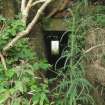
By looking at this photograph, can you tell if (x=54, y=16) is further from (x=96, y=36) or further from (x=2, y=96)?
(x=2, y=96)

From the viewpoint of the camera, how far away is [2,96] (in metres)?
2.61

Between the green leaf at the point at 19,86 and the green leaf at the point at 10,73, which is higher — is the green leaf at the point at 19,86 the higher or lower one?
the lower one

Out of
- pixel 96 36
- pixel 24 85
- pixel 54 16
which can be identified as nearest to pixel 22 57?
pixel 24 85

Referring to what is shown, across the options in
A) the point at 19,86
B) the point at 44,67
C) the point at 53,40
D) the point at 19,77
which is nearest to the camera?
the point at 19,86

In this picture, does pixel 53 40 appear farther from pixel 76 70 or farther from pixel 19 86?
pixel 19 86

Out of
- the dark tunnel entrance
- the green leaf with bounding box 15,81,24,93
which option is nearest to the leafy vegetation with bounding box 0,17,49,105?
the green leaf with bounding box 15,81,24,93

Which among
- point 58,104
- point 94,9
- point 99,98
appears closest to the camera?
point 58,104

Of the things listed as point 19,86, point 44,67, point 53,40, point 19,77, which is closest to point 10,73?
point 19,77

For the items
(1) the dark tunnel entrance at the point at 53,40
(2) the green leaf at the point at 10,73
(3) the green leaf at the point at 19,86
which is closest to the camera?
(3) the green leaf at the point at 19,86

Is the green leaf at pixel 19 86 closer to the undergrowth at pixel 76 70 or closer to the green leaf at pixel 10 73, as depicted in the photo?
the green leaf at pixel 10 73

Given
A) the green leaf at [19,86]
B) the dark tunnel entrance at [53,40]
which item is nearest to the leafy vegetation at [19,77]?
the green leaf at [19,86]

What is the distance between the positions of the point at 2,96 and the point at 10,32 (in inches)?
Answer: 28.6

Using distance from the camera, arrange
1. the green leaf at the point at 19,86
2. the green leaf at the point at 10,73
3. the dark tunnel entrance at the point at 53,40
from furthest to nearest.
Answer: the dark tunnel entrance at the point at 53,40 < the green leaf at the point at 10,73 < the green leaf at the point at 19,86

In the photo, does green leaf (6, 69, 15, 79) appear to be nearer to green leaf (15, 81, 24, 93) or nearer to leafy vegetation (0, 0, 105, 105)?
leafy vegetation (0, 0, 105, 105)
